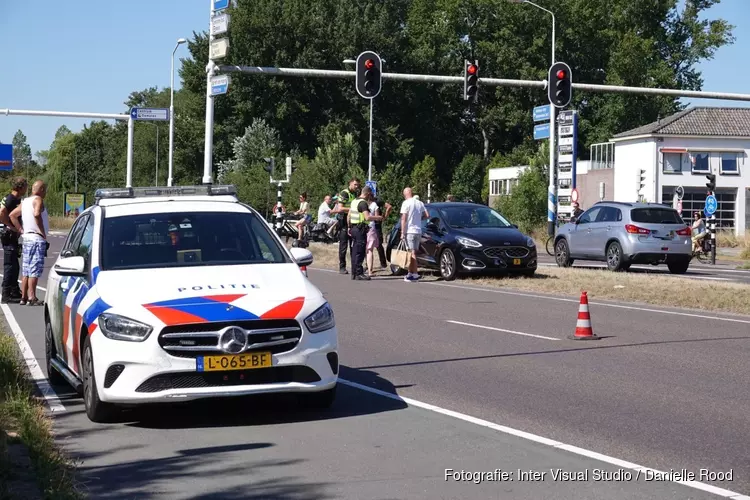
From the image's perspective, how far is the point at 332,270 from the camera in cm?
3031

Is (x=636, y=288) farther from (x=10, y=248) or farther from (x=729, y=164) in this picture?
(x=729, y=164)

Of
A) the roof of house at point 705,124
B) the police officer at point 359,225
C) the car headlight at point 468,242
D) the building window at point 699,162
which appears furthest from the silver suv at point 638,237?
the building window at point 699,162

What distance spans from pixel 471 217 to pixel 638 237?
187 inches

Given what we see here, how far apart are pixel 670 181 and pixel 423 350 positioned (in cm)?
6259

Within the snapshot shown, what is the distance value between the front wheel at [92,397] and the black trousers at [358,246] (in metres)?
16.6

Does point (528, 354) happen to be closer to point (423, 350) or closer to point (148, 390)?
point (423, 350)

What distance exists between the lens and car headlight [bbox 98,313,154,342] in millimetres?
8320

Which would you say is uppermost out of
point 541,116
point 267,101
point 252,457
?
point 267,101

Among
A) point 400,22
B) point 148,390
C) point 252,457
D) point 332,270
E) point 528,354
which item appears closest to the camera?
point 252,457

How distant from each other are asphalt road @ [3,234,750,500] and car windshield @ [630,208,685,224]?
13955mm

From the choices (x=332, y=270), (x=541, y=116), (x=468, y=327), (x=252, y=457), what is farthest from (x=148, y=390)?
(x=541, y=116)

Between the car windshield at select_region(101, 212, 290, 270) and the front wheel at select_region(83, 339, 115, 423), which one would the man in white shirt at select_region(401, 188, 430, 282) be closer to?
the car windshield at select_region(101, 212, 290, 270)

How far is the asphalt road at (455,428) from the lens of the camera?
22.2 ft

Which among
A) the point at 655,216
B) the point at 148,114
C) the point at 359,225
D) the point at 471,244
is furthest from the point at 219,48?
the point at 148,114
